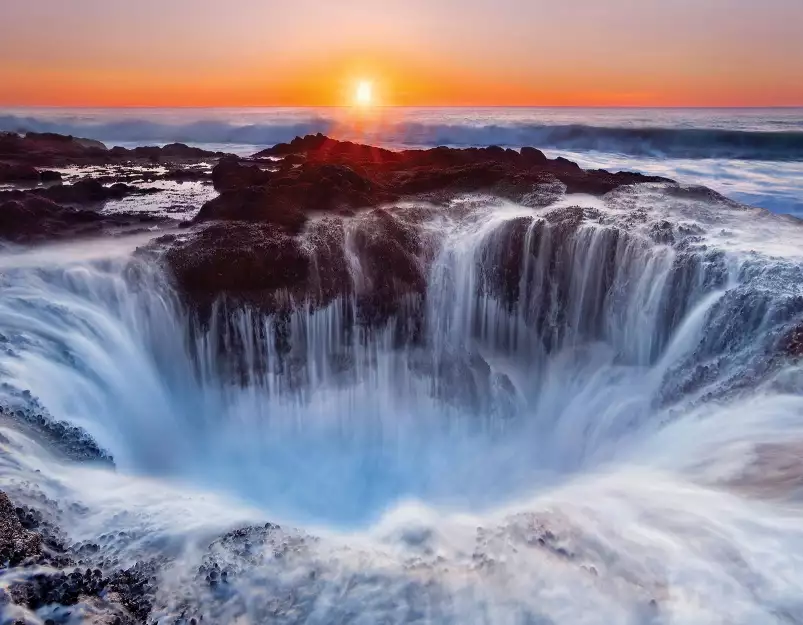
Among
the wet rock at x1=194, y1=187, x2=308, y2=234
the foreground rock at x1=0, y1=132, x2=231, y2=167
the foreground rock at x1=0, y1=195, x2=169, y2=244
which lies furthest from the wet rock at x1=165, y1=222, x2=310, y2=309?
the foreground rock at x1=0, y1=132, x2=231, y2=167

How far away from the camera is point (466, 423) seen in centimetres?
1053

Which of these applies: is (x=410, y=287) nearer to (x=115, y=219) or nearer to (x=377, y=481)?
(x=377, y=481)

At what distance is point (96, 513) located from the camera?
5.25 m

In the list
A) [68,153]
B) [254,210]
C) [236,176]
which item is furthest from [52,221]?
[68,153]

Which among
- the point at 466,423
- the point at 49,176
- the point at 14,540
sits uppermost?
the point at 49,176

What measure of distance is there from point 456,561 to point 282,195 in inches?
390

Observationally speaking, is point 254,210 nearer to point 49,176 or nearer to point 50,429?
point 50,429

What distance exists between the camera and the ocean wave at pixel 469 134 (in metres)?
35.6

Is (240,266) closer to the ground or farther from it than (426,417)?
farther from it

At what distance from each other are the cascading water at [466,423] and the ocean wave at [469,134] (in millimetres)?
27223

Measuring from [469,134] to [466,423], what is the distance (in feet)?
131

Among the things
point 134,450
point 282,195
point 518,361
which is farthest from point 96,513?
point 282,195

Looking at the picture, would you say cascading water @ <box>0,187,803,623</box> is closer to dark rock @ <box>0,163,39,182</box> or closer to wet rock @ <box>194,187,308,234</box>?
wet rock @ <box>194,187,308,234</box>

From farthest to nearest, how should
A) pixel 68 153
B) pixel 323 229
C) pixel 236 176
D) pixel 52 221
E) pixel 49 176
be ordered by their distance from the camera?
pixel 68 153, pixel 49 176, pixel 236 176, pixel 52 221, pixel 323 229
